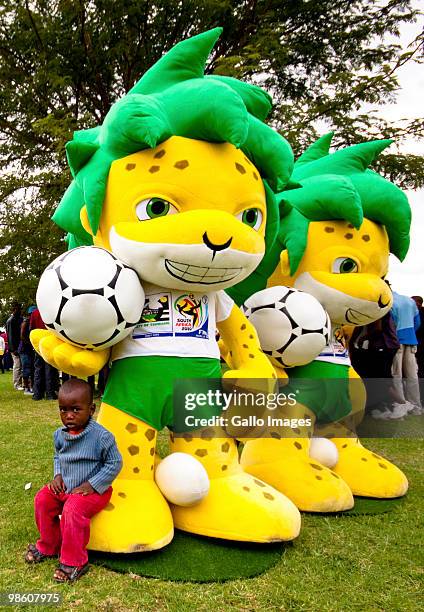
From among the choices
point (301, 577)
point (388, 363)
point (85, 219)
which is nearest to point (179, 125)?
point (85, 219)

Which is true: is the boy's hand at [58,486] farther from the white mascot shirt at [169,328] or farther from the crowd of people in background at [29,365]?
the crowd of people in background at [29,365]

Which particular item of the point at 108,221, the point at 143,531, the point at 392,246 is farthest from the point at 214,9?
the point at 143,531

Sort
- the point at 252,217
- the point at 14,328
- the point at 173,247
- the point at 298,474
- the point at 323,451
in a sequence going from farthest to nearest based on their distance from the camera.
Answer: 1. the point at 14,328
2. the point at 323,451
3. the point at 298,474
4. the point at 252,217
5. the point at 173,247

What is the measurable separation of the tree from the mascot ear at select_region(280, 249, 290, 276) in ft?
17.3

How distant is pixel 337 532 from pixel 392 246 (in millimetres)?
2104

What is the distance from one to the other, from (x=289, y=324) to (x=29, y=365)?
7.39 meters

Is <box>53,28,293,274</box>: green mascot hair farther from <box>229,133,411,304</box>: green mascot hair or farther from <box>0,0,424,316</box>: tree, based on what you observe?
<box>0,0,424,316</box>: tree

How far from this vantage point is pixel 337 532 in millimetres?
3277

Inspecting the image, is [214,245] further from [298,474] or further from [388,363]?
[388,363]

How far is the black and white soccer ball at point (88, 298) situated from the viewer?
9.04 feet

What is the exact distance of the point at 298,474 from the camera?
11.9ft

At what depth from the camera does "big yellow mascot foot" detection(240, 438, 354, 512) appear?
11.6 ft

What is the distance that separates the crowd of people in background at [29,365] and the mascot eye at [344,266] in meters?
4.70

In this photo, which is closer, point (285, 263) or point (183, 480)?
point (183, 480)
